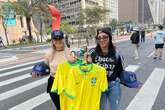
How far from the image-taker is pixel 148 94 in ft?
25.4

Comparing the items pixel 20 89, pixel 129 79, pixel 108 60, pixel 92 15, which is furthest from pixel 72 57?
pixel 92 15

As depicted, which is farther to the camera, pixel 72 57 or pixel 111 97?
pixel 111 97

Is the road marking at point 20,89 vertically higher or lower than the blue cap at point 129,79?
lower

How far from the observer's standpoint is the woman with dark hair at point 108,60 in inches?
154

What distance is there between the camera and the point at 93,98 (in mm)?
3652

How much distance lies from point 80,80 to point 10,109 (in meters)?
3.53

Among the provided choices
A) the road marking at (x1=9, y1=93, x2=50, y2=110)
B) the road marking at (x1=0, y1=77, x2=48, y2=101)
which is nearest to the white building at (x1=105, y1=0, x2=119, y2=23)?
the road marking at (x1=0, y1=77, x2=48, y2=101)

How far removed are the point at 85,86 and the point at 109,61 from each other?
22.9 inches

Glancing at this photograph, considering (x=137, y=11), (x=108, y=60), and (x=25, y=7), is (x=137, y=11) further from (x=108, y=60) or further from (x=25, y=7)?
(x=108, y=60)

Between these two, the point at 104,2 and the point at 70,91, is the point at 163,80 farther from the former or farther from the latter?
the point at 104,2

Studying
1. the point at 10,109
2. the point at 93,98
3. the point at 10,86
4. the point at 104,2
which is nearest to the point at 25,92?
the point at 10,86

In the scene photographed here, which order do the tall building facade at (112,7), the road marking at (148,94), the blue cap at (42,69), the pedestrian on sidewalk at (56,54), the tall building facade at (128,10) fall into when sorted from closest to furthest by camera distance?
the pedestrian on sidewalk at (56,54) → the blue cap at (42,69) → the road marking at (148,94) → the tall building facade at (112,7) → the tall building facade at (128,10)

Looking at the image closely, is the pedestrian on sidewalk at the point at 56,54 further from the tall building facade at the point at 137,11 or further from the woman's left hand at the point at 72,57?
the tall building facade at the point at 137,11

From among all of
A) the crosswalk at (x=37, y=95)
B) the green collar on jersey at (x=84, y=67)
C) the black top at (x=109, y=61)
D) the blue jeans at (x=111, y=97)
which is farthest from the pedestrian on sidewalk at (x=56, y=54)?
the crosswalk at (x=37, y=95)
